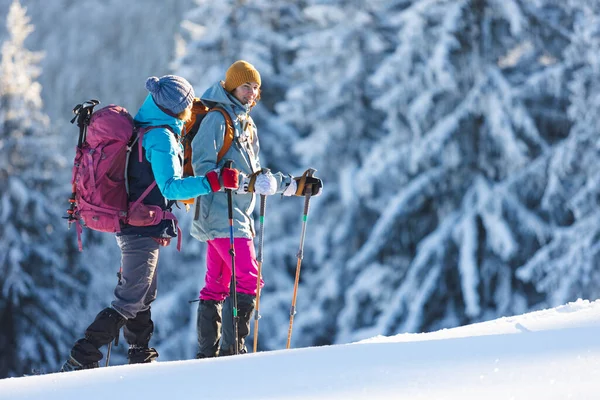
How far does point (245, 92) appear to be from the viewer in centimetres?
627

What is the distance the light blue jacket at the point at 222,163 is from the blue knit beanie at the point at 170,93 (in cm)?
43

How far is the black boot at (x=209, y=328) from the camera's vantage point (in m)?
6.29

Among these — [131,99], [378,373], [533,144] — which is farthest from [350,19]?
[131,99]

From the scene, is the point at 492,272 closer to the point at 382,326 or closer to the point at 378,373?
the point at 382,326

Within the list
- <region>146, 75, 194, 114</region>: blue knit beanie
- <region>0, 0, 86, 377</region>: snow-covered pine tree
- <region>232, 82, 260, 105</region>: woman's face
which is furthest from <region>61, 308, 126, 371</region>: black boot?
<region>0, 0, 86, 377</region>: snow-covered pine tree

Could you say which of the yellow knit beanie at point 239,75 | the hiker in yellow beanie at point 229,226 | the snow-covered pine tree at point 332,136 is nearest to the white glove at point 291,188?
the hiker in yellow beanie at point 229,226

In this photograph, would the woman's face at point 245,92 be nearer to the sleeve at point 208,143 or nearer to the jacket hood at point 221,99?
the jacket hood at point 221,99

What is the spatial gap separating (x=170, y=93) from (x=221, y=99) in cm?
65

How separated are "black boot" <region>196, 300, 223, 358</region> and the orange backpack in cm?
73

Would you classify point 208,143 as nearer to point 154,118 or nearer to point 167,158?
point 154,118

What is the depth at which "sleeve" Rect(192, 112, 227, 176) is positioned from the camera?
5.98m

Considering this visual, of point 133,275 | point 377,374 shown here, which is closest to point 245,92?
point 133,275

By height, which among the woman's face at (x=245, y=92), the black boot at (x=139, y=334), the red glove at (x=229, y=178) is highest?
the woman's face at (x=245, y=92)

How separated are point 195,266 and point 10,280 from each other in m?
4.51
